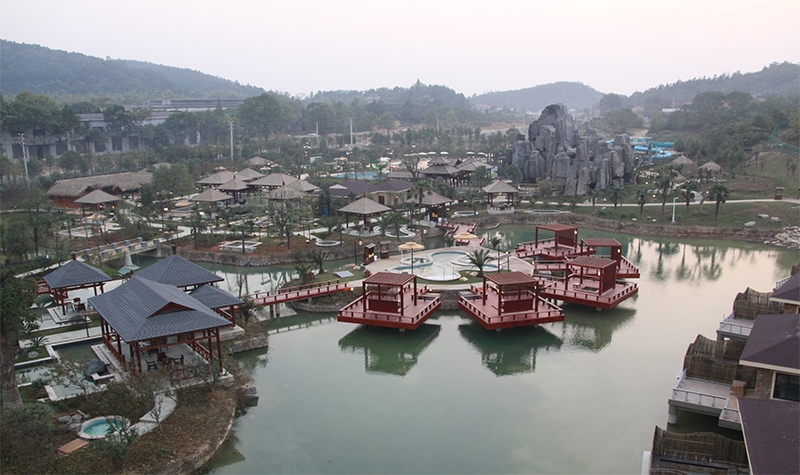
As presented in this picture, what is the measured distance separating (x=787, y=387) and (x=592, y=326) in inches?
401

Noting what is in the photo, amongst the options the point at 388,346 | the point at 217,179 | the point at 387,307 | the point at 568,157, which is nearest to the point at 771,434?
the point at 388,346

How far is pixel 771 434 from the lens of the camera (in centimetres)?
1113

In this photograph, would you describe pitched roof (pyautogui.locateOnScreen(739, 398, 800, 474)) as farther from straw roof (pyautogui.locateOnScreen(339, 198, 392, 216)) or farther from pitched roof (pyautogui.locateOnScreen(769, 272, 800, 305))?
straw roof (pyautogui.locateOnScreen(339, 198, 392, 216))

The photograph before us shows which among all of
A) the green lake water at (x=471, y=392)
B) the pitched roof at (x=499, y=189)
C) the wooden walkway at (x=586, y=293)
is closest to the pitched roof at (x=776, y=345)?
the green lake water at (x=471, y=392)

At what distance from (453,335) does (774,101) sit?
88288 millimetres

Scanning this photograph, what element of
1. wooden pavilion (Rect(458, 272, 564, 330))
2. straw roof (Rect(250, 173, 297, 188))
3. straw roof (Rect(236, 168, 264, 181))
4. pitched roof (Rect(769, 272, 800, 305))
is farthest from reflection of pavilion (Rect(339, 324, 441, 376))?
straw roof (Rect(236, 168, 264, 181))

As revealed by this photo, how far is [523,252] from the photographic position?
33188mm

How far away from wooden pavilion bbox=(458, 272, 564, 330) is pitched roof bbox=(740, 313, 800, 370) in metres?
8.36

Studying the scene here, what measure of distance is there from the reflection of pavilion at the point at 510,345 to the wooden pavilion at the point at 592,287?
2.66 metres

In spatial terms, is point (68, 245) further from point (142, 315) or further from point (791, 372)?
point (791, 372)

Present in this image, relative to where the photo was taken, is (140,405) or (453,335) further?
(453,335)

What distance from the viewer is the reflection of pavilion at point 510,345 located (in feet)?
68.4

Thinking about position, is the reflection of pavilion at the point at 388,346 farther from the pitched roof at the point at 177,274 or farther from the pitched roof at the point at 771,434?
the pitched roof at the point at 771,434

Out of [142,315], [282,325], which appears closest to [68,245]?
[282,325]
